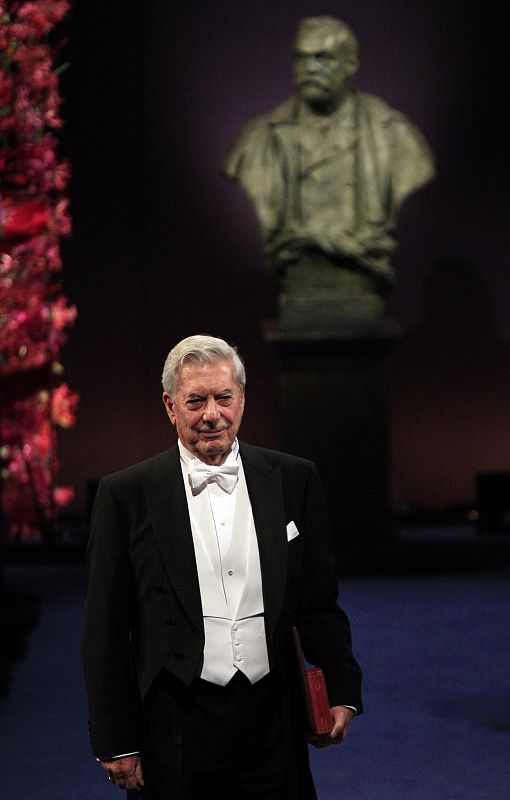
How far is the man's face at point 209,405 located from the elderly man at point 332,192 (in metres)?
5.68

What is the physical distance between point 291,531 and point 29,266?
6.66 m

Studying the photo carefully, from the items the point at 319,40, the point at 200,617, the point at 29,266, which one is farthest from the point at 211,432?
the point at 29,266

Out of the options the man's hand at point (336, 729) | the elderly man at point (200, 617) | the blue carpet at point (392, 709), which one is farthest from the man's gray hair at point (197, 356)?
the blue carpet at point (392, 709)

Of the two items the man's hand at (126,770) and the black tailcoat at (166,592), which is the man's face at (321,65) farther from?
the man's hand at (126,770)

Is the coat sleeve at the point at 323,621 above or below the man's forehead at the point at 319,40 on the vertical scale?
below

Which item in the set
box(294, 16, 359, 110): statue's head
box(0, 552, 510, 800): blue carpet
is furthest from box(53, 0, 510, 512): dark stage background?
box(0, 552, 510, 800): blue carpet

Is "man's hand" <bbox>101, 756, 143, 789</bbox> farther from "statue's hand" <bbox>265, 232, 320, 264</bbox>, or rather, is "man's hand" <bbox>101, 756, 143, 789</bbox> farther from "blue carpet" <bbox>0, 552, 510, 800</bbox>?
"statue's hand" <bbox>265, 232, 320, 264</bbox>

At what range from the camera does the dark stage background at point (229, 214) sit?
35.7 feet

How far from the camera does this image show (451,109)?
11.0 metres

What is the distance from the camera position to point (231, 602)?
231 centimetres

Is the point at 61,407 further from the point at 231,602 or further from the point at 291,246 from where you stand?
the point at 231,602

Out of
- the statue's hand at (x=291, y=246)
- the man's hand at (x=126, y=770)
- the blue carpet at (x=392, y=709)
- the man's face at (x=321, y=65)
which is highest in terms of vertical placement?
the man's face at (x=321, y=65)

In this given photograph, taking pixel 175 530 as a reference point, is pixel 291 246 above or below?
above

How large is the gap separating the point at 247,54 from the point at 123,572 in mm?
9016
